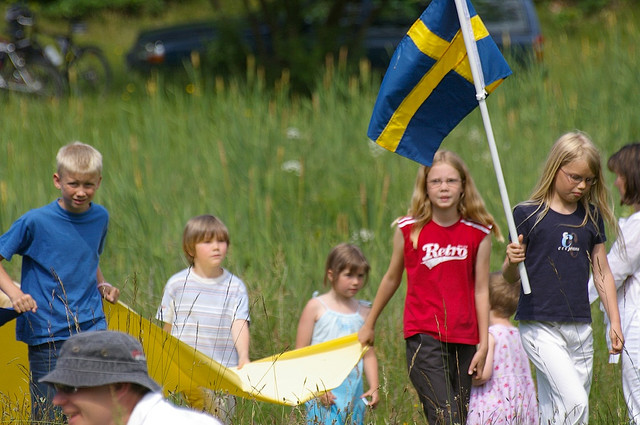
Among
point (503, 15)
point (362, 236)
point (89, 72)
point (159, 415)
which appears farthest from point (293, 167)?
point (159, 415)

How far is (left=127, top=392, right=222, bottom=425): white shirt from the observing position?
250 centimetres

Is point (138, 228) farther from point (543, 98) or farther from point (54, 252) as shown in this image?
point (543, 98)

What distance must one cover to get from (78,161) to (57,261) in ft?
1.57

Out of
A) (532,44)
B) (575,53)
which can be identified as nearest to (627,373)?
(532,44)

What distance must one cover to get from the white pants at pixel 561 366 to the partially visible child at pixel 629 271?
259mm

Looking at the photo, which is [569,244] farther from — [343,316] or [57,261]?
[57,261]

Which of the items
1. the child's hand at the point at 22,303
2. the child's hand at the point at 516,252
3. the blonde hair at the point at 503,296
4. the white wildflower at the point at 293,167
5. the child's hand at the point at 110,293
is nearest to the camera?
the child's hand at the point at 22,303

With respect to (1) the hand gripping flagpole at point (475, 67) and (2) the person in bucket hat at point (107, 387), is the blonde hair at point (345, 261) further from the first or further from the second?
(2) the person in bucket hat at point (107, 387)

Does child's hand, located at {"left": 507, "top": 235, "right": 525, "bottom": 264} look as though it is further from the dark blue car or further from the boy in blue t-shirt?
the dark blue car

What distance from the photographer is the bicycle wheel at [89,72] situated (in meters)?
12.1

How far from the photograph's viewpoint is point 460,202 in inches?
180

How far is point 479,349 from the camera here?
4.41 m

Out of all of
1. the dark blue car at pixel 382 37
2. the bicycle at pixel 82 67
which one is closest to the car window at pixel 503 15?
the dark blue car at pixel 382 37

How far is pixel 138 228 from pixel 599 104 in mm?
5126
